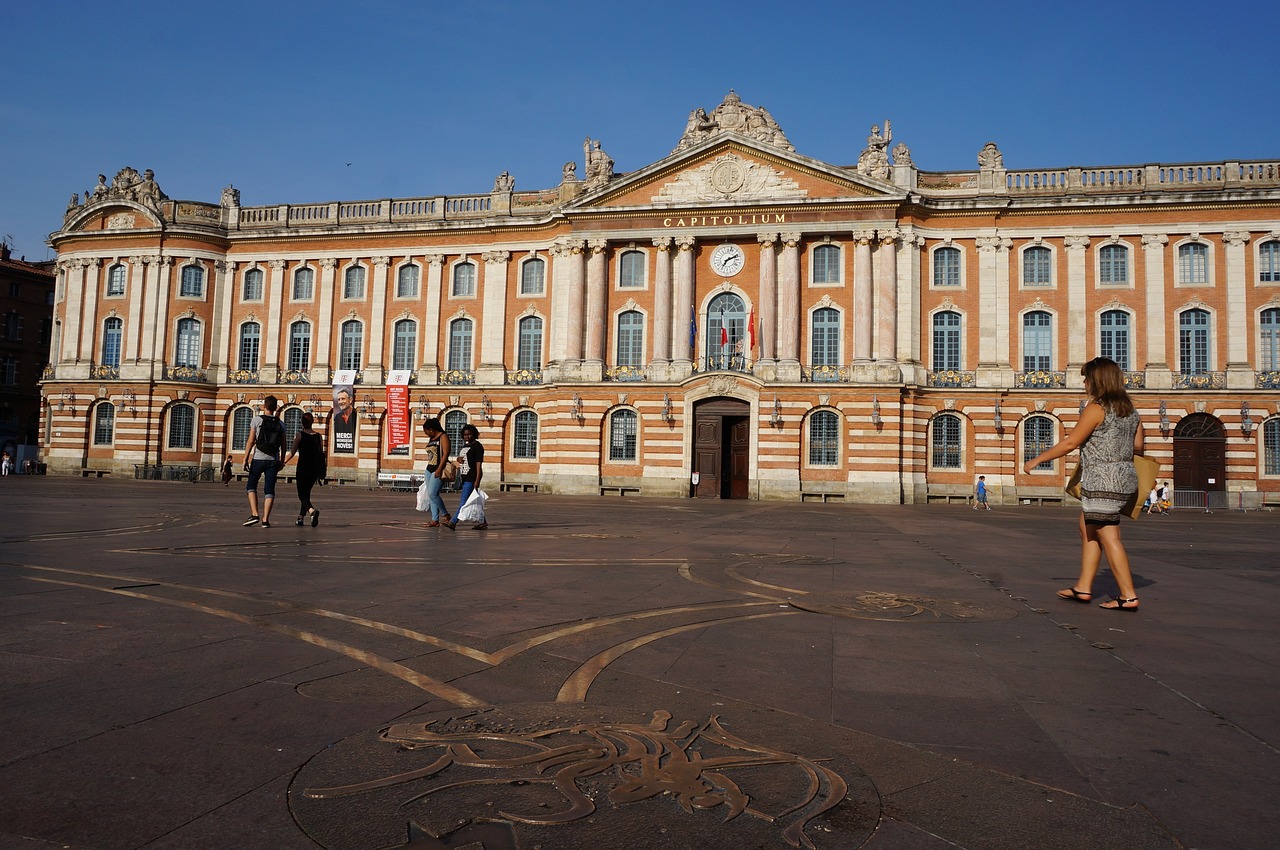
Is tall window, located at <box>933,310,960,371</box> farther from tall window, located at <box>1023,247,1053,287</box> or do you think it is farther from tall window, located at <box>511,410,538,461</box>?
tall window, located at <box>511,410,538,461</box>

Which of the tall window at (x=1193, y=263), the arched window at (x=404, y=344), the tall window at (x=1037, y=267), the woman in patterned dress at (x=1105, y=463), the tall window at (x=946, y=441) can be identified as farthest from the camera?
the arched window at (x=404, y=344)

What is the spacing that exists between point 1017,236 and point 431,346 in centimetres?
2843

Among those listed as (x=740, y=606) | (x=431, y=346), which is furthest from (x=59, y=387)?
(x=740, y=606)

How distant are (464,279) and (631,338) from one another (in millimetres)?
9859

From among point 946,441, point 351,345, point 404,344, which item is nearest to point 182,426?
point 351,345

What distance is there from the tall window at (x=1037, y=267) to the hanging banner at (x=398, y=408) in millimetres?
29846

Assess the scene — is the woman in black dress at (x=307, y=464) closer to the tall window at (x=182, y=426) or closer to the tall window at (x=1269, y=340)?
the tall window at (x=182, y=426)

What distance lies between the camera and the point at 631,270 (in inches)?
1507

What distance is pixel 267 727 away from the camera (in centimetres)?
353

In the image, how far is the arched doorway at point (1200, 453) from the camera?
34.1 metres

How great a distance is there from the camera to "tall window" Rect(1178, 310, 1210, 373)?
114 feet

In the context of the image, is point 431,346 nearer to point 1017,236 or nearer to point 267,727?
point 1017,236

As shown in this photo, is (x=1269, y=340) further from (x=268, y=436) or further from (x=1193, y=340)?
(x=268, y=436)

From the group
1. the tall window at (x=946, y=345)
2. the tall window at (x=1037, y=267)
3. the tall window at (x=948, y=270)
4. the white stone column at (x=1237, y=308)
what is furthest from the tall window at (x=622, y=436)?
the white stone column at (x=1237, y=308)
